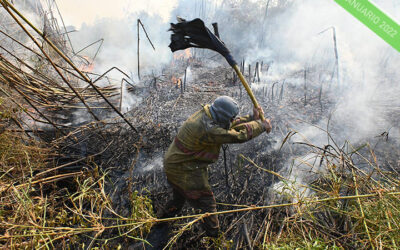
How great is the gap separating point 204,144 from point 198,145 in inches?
3.1

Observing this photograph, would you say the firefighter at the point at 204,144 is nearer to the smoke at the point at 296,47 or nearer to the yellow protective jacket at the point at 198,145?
the yellow protective jacket at the point at 198,145

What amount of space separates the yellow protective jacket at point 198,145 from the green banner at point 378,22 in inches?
110

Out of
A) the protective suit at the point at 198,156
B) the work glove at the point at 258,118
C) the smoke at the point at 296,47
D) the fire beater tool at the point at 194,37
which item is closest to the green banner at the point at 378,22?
the smoke at the point at 296,47

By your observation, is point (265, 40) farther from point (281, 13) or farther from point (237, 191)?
point (237, 191)

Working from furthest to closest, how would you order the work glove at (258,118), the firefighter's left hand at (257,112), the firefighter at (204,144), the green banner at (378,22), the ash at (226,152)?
1. the green banner at (378,22)
2. the ash at (226,152)
3. the firefighter's left hand at (257,112)
4. the work glove at (258,118)
5. the firefighter at (204,144)

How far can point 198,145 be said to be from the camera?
296cm

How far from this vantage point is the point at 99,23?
15.9 meters

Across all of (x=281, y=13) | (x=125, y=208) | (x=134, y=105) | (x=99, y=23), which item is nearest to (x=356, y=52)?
(x=281, y=13)

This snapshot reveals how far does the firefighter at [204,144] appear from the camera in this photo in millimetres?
2809

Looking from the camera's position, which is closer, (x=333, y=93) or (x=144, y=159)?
(x=144, y=159)

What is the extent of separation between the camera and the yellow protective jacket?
9.24 feet

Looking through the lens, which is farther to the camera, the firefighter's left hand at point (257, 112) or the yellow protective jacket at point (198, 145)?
the firefighter's left hand at point (257, 112)

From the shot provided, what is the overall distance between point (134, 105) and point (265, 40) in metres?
10.1

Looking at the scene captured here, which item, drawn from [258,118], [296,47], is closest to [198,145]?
[258,118]
